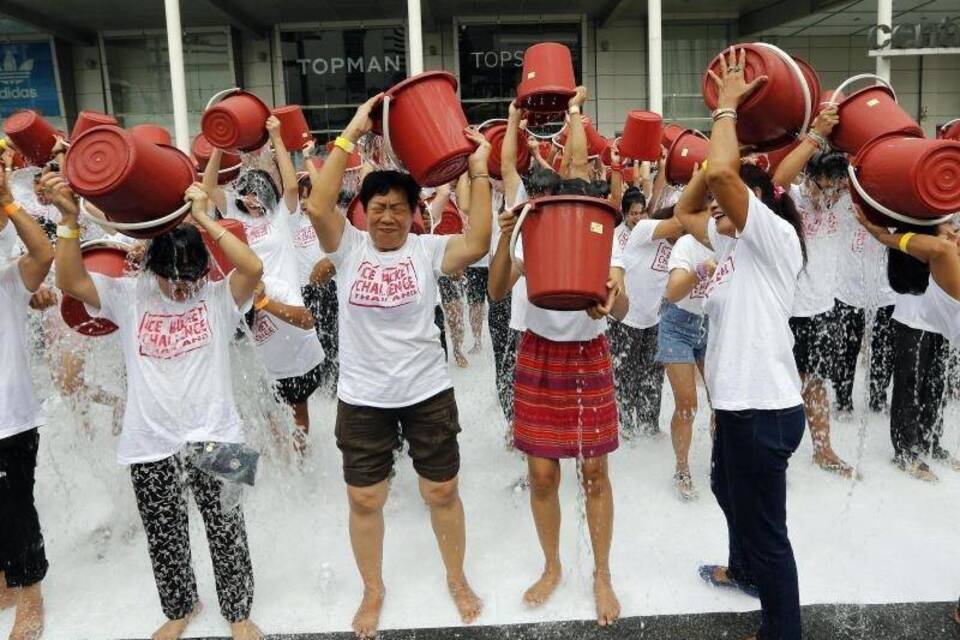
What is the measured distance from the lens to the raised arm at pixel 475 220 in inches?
99.5

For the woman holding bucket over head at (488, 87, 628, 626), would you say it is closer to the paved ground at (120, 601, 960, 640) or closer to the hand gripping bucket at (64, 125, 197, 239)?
the paved ground at (120, 601, 960, 640)

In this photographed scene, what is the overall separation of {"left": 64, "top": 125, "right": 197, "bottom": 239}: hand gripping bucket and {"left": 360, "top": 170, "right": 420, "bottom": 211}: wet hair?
0.66 meters

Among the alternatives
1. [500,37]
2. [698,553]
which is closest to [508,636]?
[698,553]

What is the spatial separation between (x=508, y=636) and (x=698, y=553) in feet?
3.40

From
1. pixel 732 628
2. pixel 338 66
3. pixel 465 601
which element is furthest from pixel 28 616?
pixel 338 66

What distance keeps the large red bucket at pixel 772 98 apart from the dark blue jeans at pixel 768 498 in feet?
3.13

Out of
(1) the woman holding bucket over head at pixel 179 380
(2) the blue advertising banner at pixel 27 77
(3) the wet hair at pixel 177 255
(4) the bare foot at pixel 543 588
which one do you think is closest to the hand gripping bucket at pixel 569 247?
(1) the woman holding bucket over head at pixel 179 380

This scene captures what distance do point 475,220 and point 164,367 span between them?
4.12 ft

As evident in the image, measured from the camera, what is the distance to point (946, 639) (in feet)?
8.59

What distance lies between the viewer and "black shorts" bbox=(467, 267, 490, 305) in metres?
6.13

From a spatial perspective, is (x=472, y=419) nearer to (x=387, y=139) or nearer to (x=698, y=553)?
(x=698, y=553)

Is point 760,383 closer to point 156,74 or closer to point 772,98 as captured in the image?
point 772,98

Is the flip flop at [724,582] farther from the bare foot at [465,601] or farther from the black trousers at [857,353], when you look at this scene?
the black trousers at [857,353]

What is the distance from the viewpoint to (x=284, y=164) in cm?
368
